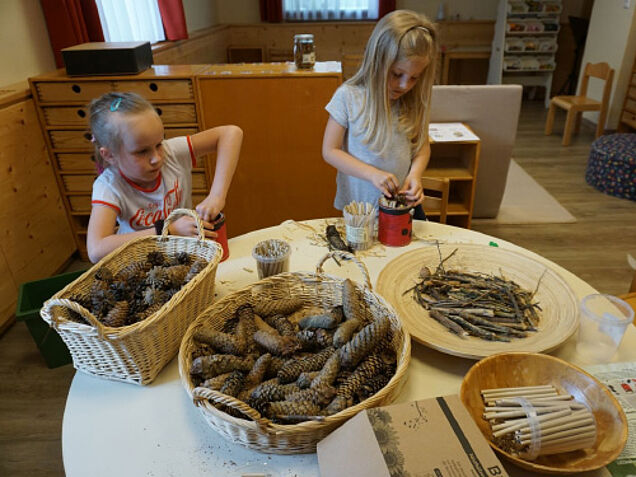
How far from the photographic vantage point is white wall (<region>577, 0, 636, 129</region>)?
4.15 m

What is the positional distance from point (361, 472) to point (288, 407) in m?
0.15

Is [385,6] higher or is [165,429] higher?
[385,6]

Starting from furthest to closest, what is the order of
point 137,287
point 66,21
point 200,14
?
point 200,14
point 66,21
point 137,287

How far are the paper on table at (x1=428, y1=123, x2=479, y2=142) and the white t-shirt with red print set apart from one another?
58.3 inches

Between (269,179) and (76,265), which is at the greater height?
(269,179)

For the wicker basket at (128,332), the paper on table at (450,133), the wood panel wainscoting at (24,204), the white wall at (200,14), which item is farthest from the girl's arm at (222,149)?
the white wall at (200,14)

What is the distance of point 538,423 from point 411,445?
0.76 ft

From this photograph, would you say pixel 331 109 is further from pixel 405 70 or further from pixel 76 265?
pixel 76 265

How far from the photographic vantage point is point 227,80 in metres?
2.29

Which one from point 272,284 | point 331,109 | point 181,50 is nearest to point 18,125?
point 331,109

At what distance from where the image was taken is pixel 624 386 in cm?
80

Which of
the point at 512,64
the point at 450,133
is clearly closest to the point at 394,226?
the point at 450,133

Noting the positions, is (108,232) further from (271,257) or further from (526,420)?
(526,420)

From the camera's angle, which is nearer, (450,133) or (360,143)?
(360,143)
